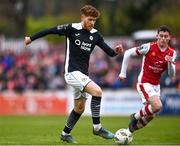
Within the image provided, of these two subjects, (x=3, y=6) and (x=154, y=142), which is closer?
(x=154, y=142)

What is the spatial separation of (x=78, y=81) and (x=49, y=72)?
17259 millimetres

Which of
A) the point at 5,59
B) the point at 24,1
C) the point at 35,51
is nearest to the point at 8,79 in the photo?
the point at 5,59

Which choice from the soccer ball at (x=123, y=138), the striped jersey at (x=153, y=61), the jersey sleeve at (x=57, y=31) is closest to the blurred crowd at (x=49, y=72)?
the striped jersey at (x=153, y=61)

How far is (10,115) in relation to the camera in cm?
3006

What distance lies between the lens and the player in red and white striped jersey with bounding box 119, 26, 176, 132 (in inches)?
618

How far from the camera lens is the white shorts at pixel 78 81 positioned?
15.2 metres

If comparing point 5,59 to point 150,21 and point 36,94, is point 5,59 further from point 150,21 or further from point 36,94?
point 150,21

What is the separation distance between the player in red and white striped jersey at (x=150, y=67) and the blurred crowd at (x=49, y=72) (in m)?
14.3

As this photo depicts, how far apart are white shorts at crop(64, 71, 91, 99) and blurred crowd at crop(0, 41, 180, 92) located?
49.4ft

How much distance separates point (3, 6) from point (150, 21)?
9504 mm

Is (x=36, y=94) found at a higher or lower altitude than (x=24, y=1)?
lower

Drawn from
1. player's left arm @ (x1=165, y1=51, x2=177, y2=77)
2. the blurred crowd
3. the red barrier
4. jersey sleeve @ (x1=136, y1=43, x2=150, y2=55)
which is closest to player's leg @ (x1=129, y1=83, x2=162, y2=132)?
player's left arm @ (x1=165, y1=51, x2=177, y2=77)

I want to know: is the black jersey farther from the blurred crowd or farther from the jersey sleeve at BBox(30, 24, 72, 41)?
the blurred crowd

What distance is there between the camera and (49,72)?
1276 inches
